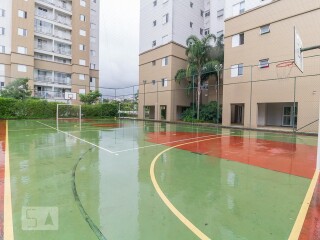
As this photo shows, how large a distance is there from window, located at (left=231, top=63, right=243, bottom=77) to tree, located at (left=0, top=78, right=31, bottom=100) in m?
24.5

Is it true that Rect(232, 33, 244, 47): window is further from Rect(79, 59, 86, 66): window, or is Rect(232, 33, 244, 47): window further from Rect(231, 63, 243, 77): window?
Rect(79, 59, 86, 66): window

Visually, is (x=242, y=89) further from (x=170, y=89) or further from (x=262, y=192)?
(x=262, y=192)

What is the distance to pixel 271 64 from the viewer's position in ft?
60.3

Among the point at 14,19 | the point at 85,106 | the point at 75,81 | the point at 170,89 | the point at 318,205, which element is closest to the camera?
the point at 318,205

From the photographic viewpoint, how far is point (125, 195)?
4488 mm

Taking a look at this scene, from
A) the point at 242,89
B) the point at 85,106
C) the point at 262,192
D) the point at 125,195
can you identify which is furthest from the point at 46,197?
the point at 85,106

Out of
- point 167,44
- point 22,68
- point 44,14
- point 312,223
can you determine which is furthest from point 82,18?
point 312,223

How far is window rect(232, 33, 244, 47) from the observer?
69.3 feet

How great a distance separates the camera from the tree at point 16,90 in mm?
26812

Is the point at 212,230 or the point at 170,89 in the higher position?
the point at 170,89

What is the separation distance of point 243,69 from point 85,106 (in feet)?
70.1

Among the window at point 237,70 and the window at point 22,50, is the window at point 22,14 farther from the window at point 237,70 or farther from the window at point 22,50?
the window at point 237,70

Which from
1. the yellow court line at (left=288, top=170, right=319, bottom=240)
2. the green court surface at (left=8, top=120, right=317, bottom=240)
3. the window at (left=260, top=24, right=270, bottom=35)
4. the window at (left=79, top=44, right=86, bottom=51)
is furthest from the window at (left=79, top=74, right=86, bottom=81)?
the yellow court line at (left=288, top=170, right=319, bottom=240)

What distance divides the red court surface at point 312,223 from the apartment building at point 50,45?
135 ft
